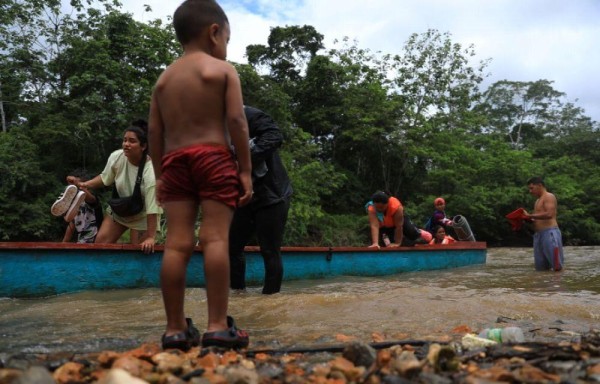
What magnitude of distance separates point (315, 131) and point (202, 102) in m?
23.2

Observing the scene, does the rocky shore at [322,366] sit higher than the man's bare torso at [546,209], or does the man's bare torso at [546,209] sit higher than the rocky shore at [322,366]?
the man's bare torso at [546,209]

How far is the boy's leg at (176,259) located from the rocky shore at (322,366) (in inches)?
7.3

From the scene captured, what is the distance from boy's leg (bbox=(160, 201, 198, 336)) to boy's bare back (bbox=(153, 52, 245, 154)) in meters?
0.32

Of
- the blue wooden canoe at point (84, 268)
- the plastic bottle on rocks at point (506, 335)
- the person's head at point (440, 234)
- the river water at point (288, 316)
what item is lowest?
the river water at point (288, 316)

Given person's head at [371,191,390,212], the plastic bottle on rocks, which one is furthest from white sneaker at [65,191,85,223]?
the plastic bottle on rocks

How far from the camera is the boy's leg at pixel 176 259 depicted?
2.36m

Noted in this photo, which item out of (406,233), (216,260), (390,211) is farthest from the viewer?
(406,233)

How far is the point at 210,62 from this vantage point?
250cm

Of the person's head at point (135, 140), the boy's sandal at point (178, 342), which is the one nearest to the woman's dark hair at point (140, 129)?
the person's head at point (135, 140)

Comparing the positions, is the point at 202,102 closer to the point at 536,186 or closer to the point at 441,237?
the point at 536,186

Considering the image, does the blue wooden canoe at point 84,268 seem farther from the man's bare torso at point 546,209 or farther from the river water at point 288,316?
the man's bare torso at point 546,209

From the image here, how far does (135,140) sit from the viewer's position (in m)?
4.81

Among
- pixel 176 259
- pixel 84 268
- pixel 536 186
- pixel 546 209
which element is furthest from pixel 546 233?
pixel 176 259

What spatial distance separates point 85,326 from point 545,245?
25.4ft
